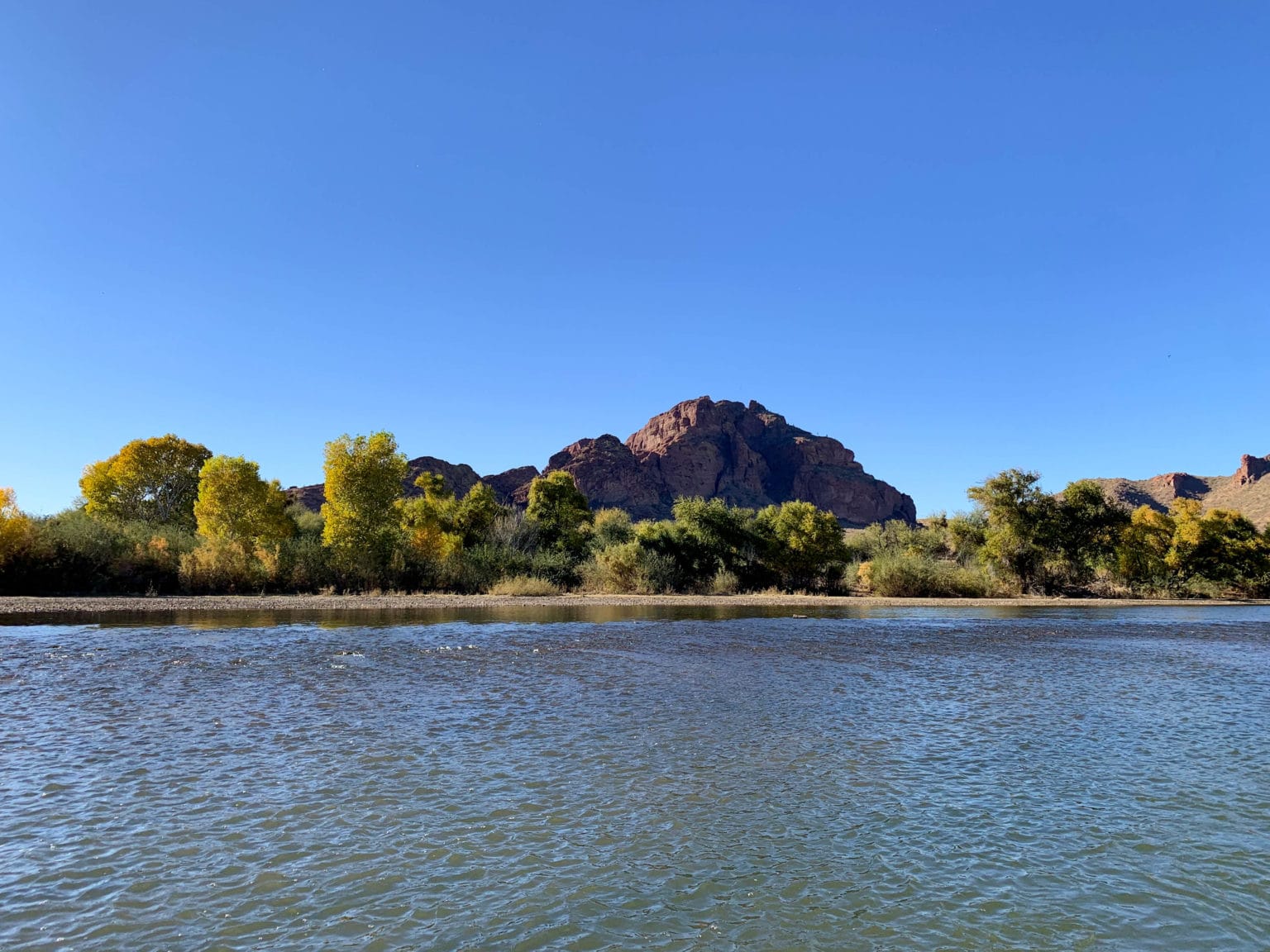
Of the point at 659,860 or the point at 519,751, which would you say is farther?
the point at 519,751

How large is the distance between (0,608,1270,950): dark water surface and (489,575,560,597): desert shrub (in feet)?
76.5

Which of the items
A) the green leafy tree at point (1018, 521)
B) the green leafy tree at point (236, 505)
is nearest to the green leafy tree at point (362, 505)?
the green leafy tree at point (236, 505)

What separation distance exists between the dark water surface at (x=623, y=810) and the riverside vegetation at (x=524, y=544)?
22.2m

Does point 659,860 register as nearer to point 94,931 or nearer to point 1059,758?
point 94,931

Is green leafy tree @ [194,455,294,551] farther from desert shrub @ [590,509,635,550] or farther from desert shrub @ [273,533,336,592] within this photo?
desert shrub @ [590,509,635,550]

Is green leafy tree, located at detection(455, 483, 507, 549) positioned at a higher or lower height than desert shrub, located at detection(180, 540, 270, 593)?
higher

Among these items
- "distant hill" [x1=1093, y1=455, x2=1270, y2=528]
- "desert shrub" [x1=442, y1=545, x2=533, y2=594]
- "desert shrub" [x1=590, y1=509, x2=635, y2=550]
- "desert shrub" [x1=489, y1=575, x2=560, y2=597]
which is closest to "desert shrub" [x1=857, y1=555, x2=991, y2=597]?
"desert shrub" [x1=590, y1=509, x2=635, y2=550]

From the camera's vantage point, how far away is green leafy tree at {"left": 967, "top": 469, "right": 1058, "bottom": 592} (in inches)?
1665

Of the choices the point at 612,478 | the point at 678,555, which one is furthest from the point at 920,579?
the point at 612,478

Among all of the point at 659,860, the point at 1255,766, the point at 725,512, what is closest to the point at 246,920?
the point at 659,860

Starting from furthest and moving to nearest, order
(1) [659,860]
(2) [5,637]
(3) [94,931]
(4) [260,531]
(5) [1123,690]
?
1. (4) [260,531]
2. (2) [5,637]
3. (5) [1123,690]
4. (1) [659,860]
5. (3) [94,931]

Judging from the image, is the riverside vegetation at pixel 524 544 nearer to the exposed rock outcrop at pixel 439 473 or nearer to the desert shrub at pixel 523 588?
the desert shrub at pixel 523 588

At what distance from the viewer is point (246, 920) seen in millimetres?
4465

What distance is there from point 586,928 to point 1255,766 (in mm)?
7569
